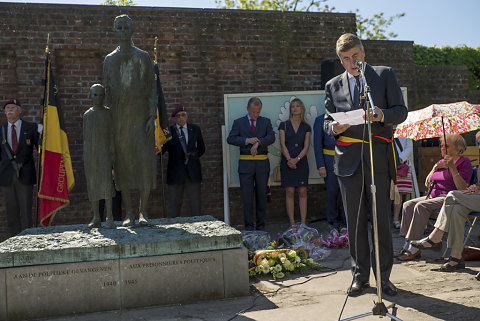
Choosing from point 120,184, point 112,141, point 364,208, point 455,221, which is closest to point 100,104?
point 112,141

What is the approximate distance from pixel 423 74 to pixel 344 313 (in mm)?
7465

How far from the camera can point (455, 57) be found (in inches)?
510

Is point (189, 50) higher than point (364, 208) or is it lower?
higher

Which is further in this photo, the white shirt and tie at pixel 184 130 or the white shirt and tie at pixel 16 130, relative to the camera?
the white shirt and tie at pixel 184 130

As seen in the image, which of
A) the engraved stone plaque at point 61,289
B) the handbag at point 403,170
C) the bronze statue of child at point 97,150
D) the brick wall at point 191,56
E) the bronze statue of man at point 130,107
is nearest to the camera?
the engraved stone plaque at point 61,289

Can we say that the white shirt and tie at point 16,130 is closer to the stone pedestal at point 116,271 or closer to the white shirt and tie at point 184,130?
the white shirt and tie at point 184,130

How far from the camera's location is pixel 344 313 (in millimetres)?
3299

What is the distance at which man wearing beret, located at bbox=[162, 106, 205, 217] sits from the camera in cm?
682

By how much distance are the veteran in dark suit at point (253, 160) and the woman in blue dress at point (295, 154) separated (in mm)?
298

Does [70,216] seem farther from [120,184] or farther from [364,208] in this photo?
[364,208]

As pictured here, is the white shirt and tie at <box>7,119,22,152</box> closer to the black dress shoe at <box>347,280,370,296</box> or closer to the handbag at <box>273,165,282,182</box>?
the handbag at <box>273,165,282,182</box>

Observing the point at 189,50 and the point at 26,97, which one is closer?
the point at 26,97

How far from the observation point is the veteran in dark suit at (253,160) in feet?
22.2

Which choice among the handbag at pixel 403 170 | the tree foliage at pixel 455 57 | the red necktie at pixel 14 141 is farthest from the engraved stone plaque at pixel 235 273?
the tree foliage at pixel 455 57
